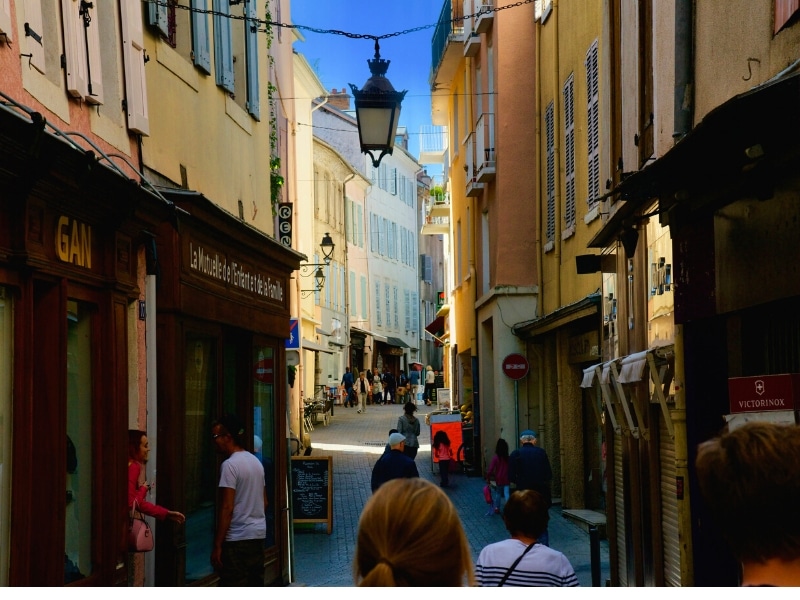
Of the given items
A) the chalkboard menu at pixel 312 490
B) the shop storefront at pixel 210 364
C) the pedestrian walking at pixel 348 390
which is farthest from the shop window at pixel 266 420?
the pedestrian walking at pixel 348 390

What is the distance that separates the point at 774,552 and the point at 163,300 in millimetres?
8636

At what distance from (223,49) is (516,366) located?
36.5 feet

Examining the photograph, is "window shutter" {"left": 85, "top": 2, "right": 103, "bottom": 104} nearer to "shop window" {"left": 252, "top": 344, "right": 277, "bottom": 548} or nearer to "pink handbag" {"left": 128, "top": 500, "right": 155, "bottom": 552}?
"pink handbag" {"left": 128, "top": 500, "right": 155, "bottom": 552}

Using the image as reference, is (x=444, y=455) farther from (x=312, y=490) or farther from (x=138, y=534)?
(x=138, y=534)

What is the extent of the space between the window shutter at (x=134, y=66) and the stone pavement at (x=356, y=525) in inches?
151

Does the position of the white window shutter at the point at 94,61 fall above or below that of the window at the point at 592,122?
below

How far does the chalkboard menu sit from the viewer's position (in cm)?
1822

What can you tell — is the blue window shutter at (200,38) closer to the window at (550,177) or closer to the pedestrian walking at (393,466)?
the pedestrian walking at (393,466)

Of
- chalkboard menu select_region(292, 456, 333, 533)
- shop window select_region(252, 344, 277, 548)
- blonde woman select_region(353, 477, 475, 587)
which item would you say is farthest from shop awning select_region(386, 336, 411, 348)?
blonde woman select_region(353, 477, 475, 587)

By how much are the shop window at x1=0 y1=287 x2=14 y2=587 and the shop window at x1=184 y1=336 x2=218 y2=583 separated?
3975 millimetres

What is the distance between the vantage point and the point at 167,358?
11.0 m

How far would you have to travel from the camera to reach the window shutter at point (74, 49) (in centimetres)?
899

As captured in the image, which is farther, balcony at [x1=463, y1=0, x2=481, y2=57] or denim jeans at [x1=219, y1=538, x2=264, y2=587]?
balcony at [x1=463, y1=0, x2=481, y2=57]

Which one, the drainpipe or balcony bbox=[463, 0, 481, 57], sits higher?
balcony bbox=[463, 0, 481, 57]
